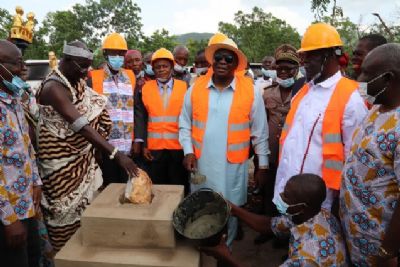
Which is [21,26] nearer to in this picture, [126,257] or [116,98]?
[116,98]

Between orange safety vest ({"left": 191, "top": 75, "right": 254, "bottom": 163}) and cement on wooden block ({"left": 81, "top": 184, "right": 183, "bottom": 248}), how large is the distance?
88 cm

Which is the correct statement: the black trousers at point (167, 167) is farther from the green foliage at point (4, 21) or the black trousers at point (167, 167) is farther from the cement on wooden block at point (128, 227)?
the green foliage at point (4, 21)

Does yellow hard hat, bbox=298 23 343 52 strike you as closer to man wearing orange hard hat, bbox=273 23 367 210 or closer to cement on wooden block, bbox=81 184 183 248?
man wearing orange hard hat, bbox=273 23 367 210

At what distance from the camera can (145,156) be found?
408 centimetres

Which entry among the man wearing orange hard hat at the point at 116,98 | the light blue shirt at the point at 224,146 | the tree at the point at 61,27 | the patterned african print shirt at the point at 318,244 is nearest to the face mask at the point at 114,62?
the man wearing orange hard hat at the point at 116,98

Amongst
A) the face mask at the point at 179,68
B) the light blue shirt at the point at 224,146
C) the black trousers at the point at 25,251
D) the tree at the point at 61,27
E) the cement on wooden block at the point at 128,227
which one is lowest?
the black trousers at the point at 25,251

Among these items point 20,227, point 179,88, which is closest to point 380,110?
point 20,227

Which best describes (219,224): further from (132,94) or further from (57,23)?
(57,23)

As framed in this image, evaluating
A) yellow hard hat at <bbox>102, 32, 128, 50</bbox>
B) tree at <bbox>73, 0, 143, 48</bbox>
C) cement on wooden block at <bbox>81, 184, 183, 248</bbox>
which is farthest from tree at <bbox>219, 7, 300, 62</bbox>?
cement on wooden block at <bbox>81, 184, 183, 248</bbox>

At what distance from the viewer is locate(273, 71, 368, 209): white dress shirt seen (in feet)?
7.97

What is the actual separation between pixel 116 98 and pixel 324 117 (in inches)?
93.1

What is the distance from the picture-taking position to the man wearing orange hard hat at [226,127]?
3004mm

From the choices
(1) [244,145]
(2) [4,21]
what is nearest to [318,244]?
(1) [244,145]

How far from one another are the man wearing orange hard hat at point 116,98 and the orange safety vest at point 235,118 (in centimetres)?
118
